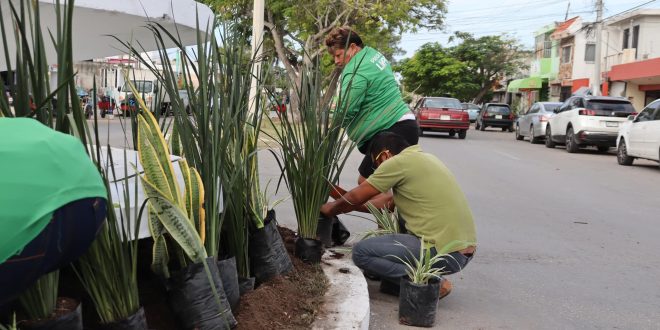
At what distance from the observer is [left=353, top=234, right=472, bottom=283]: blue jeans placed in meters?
4.07

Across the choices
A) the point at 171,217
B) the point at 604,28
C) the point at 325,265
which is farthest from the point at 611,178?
the point at 604,28

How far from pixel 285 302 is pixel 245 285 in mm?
217

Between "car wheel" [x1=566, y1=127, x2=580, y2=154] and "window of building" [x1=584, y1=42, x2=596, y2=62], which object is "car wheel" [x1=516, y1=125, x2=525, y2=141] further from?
"window of building" [x1=584, y1=42, x2=596, y2=62]

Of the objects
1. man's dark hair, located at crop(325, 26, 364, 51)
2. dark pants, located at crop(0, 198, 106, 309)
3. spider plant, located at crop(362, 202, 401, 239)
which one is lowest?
spider plant, located at crop(362, 202, 401, 239)

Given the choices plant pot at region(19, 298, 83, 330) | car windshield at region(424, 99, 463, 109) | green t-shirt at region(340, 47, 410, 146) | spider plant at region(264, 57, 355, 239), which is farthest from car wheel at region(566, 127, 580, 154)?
plant pot at region(19, 298, 83, 330)

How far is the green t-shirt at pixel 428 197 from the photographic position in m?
4.07

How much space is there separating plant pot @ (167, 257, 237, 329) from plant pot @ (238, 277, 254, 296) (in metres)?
0.53

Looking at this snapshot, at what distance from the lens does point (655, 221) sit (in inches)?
307

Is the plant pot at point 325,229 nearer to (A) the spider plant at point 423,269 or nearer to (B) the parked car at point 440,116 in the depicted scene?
(A) the spider plant at point 423,269

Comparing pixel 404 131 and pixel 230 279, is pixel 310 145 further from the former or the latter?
pixel 404 131

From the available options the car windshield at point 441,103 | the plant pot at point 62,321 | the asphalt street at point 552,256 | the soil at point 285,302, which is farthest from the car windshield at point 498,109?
the plant pot at point 62,321

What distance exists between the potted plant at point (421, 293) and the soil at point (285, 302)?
1.60ft

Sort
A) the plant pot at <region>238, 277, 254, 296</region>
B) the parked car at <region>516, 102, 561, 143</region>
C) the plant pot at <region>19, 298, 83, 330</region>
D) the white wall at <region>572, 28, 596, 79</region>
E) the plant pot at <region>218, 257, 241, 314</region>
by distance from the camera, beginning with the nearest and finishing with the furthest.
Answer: the plant pot at <region>19, 298, 83, 330</region>
the plant pot at <region>218, 257, 241, 314</region>
the plant pot at <region>238, 277, 254, 296</region>
the parked car at <region>516, 102, 561, 143</region>
the white wall at <region>572, 28, 596, 79</region>

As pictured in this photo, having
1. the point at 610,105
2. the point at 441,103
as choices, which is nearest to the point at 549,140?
the point at 610,105
